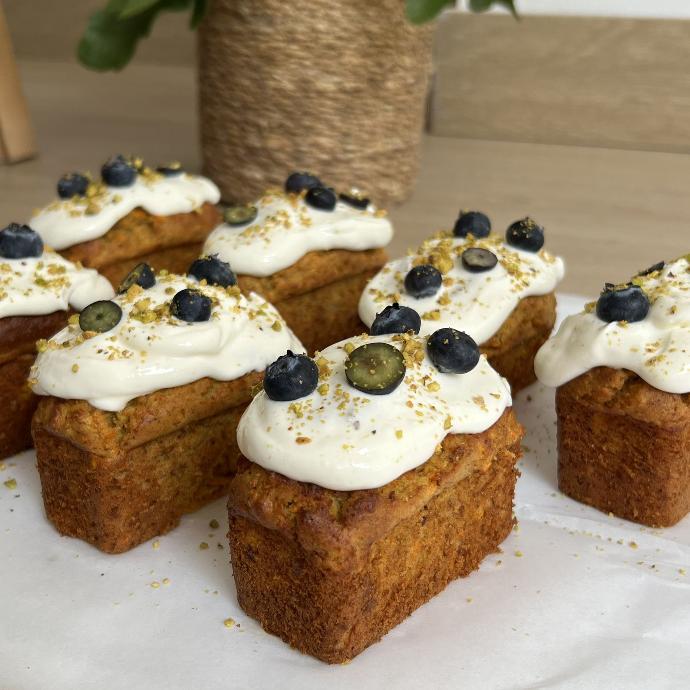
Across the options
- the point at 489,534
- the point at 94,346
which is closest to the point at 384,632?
the point at 489,534

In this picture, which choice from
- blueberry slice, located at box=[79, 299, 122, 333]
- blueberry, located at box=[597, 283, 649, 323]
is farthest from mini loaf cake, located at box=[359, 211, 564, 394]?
blueberry slice, located at box=[79, 299, 122, 333]

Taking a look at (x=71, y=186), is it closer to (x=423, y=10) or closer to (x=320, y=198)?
(x=320, y=198)

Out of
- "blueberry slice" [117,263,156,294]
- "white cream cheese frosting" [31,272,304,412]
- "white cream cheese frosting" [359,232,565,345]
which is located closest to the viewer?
"white cream cheese frosting" [31,272,304,412]

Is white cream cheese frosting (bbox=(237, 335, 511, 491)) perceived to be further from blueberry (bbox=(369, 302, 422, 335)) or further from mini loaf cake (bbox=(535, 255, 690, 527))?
mini loaf cake (bbox=(535, 255, 690, 527))

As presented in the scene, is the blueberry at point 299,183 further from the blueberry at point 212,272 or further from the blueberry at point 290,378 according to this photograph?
the blueberry at point 290,378

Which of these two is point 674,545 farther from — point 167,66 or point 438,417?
point 167,66

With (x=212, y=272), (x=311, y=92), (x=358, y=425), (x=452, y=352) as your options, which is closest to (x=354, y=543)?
(x=358, y=425)
